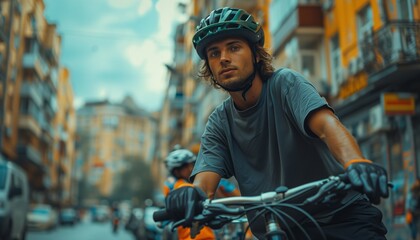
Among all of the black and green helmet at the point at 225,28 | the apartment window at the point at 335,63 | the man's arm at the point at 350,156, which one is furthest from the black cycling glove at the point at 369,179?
the apartment window at the point at 335,63

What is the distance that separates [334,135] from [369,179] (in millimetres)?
402

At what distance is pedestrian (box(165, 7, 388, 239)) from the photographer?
2.37 metres

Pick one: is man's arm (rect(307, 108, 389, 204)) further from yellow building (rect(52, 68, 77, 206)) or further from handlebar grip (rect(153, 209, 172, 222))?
yellow building (rect(52, 68, 77, 206))

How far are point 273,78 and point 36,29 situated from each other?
1741 inches

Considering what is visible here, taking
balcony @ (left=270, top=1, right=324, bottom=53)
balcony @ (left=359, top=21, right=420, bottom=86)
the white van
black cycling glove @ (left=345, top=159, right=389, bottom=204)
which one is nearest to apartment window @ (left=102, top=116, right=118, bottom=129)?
balcony @ (left=270, top=1, right=324, bottom=53)

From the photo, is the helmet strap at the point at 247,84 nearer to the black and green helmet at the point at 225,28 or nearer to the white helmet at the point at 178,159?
the black and green helmet at the point at 225,28

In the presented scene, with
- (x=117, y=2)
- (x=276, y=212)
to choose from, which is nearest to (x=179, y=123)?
(x=117, y=2)

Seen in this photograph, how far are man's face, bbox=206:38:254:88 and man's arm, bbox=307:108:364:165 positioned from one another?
43 centimetres

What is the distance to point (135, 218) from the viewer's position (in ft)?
74.0

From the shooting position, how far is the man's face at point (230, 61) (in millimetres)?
2609

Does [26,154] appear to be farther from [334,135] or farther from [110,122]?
[110,122]


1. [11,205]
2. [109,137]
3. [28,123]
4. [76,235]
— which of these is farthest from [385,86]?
[109,137]

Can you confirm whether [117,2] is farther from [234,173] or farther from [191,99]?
[191,99]

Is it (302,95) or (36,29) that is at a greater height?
(36,29)
